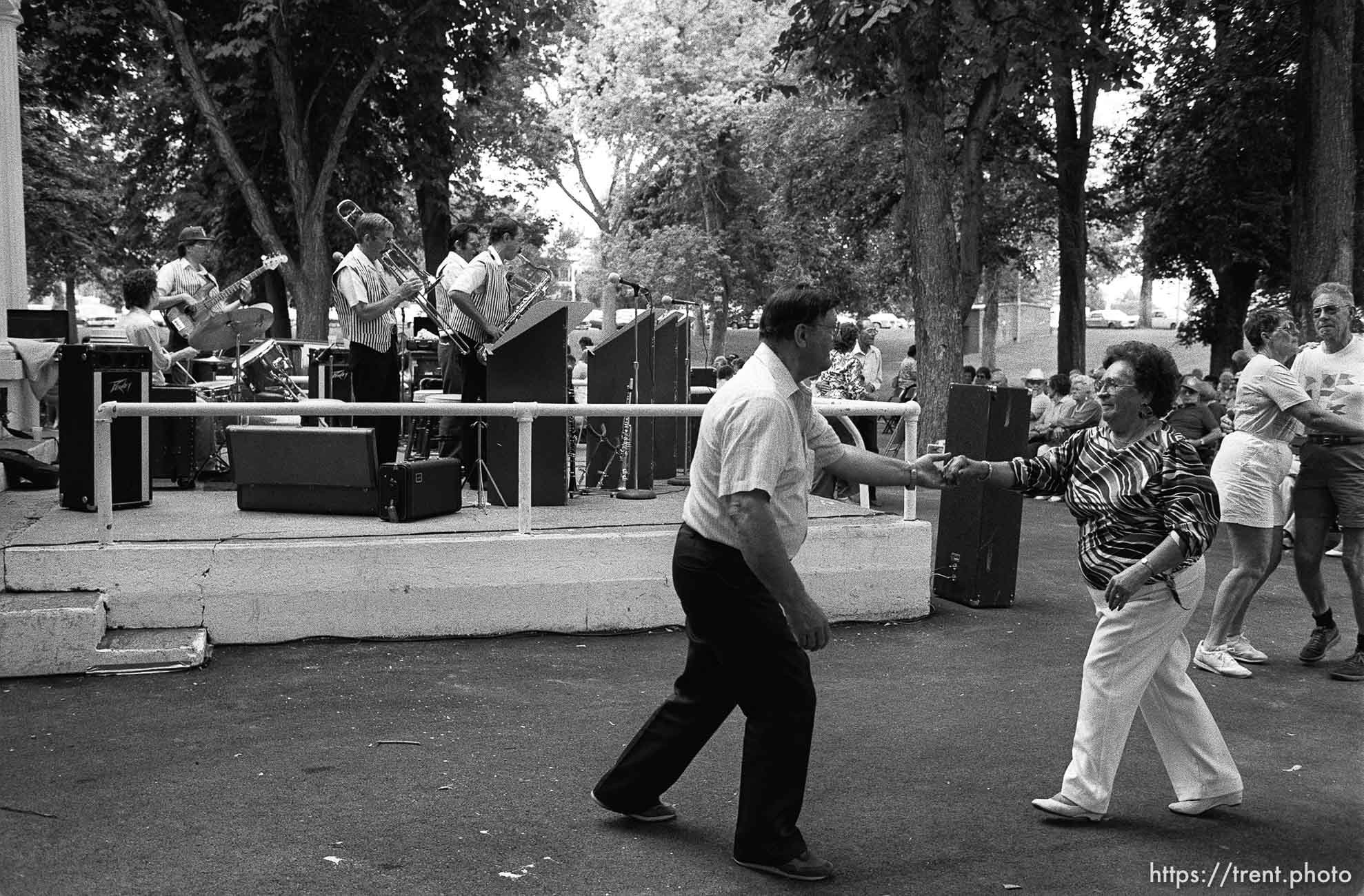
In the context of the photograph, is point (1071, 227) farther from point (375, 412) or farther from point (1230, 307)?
point (375, 412)

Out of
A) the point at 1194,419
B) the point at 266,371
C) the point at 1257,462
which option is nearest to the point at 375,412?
the point at 1257,462

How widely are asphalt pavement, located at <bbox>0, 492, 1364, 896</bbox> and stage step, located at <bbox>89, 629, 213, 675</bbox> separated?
3.9 inches

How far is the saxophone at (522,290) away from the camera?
968 cm

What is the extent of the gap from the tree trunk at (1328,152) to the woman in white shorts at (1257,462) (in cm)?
1077

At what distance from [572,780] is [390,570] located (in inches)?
98.2

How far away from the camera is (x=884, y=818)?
16.1 feet

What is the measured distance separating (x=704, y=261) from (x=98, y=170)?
55.7 feet

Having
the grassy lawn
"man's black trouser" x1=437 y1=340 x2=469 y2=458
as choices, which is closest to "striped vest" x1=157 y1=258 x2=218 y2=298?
"man's black trouser" x1=437 y1=340 x2=469 y2=458

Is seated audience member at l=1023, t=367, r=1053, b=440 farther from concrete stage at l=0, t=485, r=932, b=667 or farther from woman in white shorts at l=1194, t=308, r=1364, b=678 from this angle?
woman in white shorts at l=1194, t=308, r=1364, b=678

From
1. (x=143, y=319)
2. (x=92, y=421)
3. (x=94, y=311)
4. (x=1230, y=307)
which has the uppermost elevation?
(x=94, y=311)

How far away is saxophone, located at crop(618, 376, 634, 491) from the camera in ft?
32.2

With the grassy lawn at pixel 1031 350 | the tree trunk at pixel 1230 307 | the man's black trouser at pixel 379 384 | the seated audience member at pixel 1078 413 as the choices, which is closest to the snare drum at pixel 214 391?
the man's black trouser at pixel 379 384

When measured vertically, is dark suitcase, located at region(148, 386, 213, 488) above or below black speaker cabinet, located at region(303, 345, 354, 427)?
below

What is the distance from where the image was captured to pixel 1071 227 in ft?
80.8
